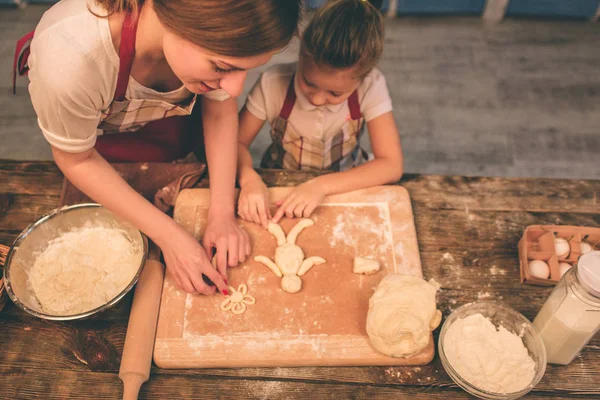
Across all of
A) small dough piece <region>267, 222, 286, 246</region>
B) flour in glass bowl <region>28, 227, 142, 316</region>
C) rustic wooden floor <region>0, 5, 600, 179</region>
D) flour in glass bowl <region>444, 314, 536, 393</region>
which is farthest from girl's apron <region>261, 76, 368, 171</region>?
rustic wooden floor <region>0, 5, 600, 179</region>

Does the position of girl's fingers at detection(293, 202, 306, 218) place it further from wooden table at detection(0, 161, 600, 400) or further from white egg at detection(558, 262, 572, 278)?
white egg at detection(558, 262, 572, 278)

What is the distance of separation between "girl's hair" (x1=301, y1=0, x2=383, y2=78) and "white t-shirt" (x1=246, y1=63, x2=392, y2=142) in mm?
217

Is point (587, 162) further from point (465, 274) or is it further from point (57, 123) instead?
point (57, 123)

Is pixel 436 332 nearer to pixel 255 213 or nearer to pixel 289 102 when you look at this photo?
pixel 255 213

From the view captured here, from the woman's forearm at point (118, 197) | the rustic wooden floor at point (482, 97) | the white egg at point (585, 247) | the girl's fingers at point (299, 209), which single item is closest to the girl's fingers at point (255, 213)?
the girl's fingers at point (299, 209)

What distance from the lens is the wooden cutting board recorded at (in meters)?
1.12

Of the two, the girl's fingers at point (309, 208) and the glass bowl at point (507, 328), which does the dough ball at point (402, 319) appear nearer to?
the glass bowl at point (507, 328)

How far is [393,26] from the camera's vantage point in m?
3.85

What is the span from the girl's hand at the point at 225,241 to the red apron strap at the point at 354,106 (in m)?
0.61

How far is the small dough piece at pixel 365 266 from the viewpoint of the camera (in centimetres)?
124

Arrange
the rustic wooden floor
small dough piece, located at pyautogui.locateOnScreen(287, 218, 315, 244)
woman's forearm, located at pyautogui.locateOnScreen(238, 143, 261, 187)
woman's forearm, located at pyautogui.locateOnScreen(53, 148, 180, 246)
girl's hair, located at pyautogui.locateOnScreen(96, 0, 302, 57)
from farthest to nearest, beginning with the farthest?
the rustic wooden floor, woman's forearm, located at pyautogui.locateOnScreen(238, 143, 261, 187), small dough piece, located at pyautogui.locateOnScreen(287, 218, 315, 244), woman's forearm, located at pyautogui.locateOnScreen(53, 148, 180, 246), girl's hair, located at pyautogui.locateOnScreen(96, 0, 302, 57)

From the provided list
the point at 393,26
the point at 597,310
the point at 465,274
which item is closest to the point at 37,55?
the point at 465,274

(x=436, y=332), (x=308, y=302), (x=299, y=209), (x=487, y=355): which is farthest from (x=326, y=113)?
(x=487, y=355)

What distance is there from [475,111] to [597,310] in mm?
2495
